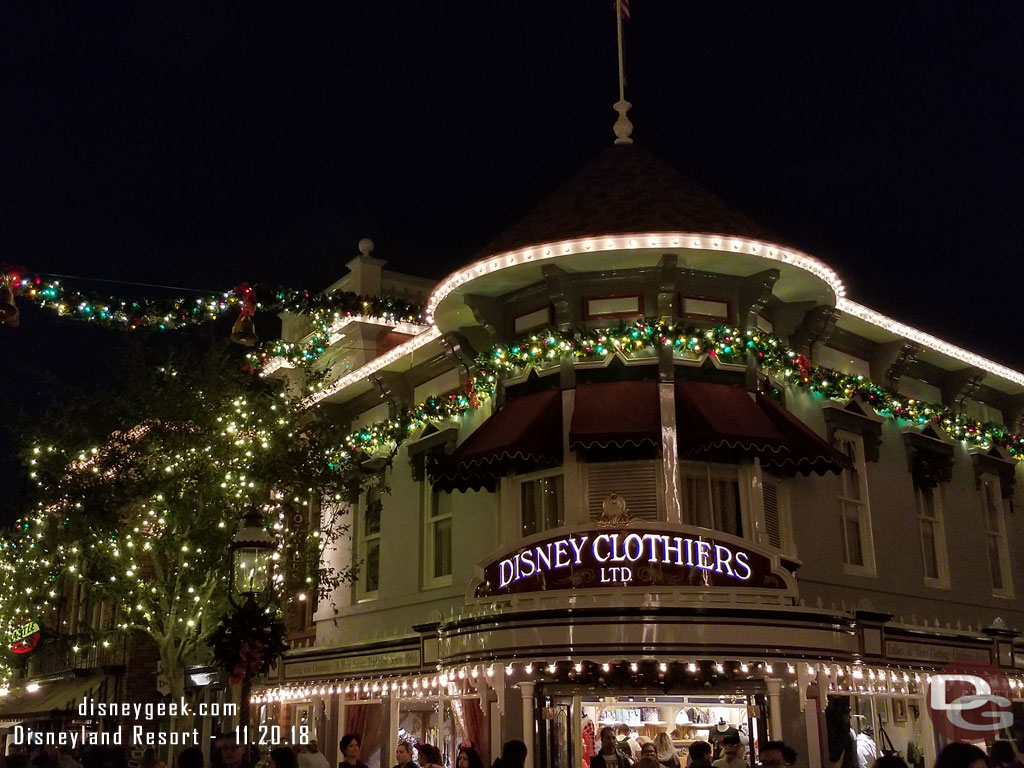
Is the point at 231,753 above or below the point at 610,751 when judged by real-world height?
above

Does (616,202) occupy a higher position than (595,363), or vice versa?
(616,202)

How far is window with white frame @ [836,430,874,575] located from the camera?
18312 millimetres

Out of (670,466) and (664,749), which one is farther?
(664,749)

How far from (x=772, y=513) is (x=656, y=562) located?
10.8ft

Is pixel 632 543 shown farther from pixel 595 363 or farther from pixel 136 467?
pixel 136 467

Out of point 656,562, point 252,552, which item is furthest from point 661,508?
point 252,552

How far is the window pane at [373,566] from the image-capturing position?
22.0 metres

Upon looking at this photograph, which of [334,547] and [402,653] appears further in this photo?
[334,547]

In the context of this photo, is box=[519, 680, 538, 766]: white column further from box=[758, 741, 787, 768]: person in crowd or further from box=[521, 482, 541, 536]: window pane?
box=[758, 741, 787, 768]: person in crowd

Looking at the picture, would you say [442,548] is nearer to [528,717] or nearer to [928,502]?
[528,717]

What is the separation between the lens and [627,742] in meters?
16.1

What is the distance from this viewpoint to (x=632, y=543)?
47.9 feet

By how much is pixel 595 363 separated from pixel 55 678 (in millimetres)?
A: 27098

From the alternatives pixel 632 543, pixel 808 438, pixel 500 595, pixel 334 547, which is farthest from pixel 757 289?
pixel 334 547
